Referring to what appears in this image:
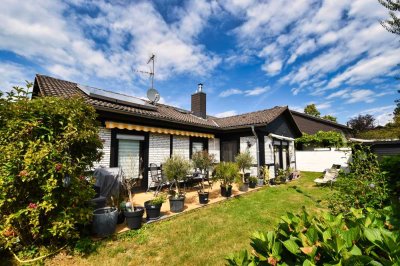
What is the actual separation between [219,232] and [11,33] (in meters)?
10.1

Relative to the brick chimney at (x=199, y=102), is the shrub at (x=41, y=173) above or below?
below

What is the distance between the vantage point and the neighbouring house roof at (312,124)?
26.2 metres

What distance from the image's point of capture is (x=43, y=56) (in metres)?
9.30

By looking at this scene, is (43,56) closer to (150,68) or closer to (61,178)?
(150,68)

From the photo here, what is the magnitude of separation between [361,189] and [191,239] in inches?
150

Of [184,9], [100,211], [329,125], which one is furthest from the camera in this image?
[329,125]

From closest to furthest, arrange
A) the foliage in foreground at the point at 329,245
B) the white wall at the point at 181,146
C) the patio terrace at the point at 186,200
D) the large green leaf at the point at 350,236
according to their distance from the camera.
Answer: the foliage in foreground at the point at 329,245 < the large green leaf at the point at 350,236 < the patio terrace at the point at 186,200 < the white wall at the point at 181,146

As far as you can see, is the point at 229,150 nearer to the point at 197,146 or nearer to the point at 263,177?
the point at 197,146

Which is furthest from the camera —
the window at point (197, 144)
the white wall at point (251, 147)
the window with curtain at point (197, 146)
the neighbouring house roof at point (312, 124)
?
the neighbouring house roof at point (312, 124)

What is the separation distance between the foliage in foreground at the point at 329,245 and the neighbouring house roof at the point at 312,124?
25.0 meters

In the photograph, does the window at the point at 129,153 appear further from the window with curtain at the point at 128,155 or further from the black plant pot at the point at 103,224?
the black plant pot at the point at 103,224

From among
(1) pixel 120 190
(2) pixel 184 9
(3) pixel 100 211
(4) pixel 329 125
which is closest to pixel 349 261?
(3) pixel 100 211

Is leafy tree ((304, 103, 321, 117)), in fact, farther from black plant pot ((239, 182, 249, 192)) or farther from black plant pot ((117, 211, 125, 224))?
black plant pot ((117, 211, 125, 224))

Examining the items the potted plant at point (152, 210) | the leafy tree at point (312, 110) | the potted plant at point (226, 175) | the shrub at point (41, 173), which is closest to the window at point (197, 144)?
the potted plant at point (226, 175)
